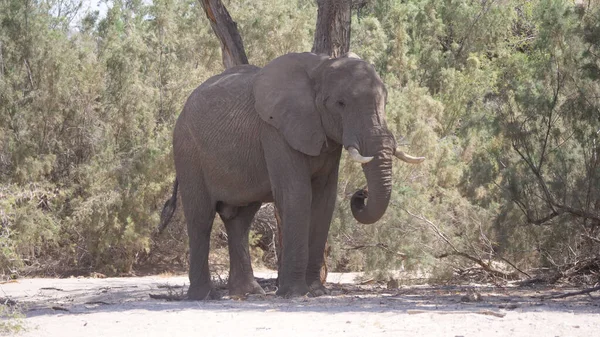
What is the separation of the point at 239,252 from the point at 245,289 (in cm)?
46

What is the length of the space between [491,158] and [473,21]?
12529mm

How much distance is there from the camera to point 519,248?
13625 millimetres

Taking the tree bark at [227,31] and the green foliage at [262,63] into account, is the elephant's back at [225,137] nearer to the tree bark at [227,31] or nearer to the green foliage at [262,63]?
the tree bark at [227,31]

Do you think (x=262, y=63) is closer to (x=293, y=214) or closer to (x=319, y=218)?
(x=319, y=218)

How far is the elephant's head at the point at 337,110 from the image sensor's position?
10.5m

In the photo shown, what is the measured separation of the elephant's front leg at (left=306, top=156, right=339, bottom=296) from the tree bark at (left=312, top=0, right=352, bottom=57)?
2.14 m

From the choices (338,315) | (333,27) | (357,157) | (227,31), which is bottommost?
(338,315)

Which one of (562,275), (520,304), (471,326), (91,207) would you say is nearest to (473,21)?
(91,207)

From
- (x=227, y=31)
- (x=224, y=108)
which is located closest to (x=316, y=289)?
(x=224, y=108)

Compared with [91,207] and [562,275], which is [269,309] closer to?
[562,275]

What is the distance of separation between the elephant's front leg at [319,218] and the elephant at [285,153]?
0.04 ft

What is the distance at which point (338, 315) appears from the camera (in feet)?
28.6

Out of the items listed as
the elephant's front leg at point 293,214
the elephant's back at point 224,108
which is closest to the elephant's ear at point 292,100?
the elephant's front leg at point 293,214

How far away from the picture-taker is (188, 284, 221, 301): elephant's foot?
11734 millimetres
